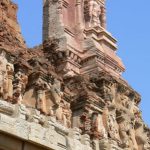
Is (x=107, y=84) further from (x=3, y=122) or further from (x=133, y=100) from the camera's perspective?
(x=3, y=122)

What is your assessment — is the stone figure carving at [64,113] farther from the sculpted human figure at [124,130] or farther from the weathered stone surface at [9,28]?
the weathered stone surface at [9,28]

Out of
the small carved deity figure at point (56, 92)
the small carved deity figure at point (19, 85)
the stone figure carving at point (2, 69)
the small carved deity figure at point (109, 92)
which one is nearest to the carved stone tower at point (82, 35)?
the small carved deity figure at point (109, 92)

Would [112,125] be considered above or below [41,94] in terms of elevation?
below

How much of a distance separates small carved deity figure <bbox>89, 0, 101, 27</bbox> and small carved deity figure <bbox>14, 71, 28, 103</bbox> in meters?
9.25

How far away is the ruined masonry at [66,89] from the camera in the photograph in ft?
44.6

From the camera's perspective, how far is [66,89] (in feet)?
66.0

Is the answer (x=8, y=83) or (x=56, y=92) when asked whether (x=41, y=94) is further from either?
(x=8, y=83)

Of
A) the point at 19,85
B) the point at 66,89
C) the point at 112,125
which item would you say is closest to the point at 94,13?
the point at 66,89

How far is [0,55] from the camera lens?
55.7 ft

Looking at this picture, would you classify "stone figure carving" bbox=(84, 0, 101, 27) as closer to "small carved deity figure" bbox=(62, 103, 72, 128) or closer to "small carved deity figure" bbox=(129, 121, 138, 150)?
"small carved deity figure" bbox=(129, 121, 138, 150)

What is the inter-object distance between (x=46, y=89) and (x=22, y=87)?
1.24 metres

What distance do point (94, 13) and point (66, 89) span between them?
7.95m

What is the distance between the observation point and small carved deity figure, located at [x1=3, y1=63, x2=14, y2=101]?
652 inches

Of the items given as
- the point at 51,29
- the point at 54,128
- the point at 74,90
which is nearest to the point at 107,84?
the point at 74,90
